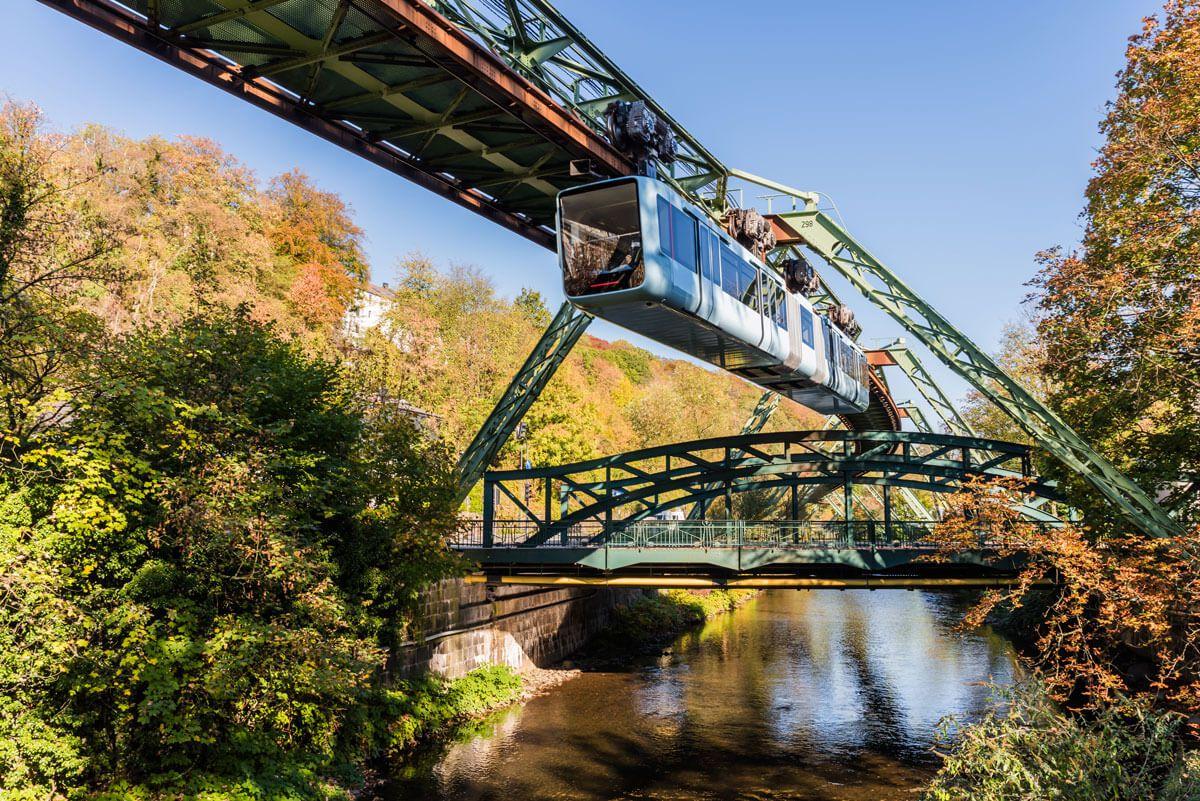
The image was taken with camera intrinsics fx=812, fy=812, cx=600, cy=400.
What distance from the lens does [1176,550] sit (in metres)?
12.7

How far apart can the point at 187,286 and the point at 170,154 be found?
10850mm

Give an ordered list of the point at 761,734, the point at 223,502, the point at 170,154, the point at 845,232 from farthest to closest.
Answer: the point at 170,154 < the point at 845,232 < the point at 761,734 < the point at 223,502

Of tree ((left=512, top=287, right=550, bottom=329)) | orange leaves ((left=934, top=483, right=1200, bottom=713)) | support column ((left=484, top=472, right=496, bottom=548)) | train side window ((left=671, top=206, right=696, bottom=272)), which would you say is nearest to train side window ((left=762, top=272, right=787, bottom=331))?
train side window ((left=671, top=206, right=696, bottom=272))

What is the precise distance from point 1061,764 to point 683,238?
404 inches

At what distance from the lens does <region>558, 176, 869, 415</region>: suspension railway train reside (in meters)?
14.4

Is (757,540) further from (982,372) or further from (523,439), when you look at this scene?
(523,439)

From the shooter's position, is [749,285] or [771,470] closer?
[749,285]

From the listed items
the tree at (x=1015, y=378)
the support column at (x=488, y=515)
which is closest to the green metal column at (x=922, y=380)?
the tree at (x=1015, y=378)

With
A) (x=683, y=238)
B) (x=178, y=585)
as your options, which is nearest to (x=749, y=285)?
(x=683, y=238)

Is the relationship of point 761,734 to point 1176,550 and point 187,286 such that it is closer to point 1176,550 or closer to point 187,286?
point 1176,550

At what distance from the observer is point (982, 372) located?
22797 mm

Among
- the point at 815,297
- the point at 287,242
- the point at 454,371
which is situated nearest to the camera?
the point at 815,297

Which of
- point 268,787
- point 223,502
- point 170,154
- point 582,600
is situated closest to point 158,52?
point 223,502

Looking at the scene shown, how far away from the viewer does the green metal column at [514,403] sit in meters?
25.8
